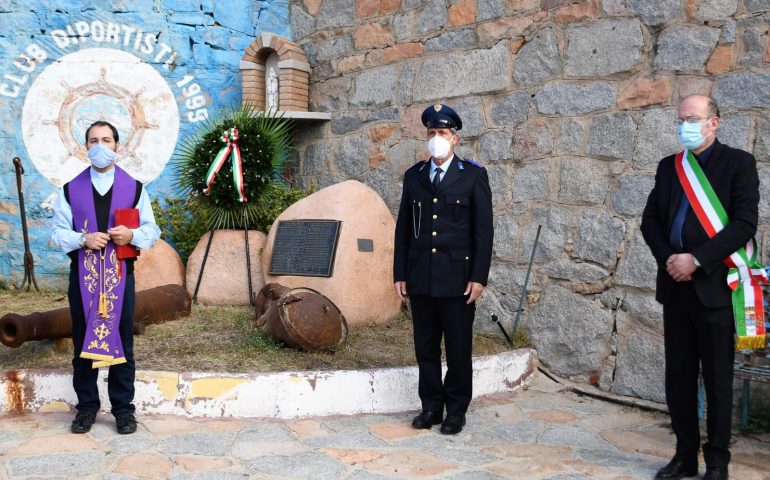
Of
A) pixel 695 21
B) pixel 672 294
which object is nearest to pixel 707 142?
pixel 672 294

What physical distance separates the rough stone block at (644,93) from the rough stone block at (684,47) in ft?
0.33

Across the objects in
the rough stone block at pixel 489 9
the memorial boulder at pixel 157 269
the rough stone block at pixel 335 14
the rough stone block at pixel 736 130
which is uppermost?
the rough stone block at pixel 335 14

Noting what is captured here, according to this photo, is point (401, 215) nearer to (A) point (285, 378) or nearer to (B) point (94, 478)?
(A) point (285, 378)

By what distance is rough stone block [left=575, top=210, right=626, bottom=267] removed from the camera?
4.87 metres

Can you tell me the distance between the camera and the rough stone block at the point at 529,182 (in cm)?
534

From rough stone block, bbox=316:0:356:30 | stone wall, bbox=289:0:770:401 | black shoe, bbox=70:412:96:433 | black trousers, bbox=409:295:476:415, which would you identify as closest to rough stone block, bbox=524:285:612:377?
stone wall, bbox=289:0:770:401

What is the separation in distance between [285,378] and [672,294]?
220 centimetres

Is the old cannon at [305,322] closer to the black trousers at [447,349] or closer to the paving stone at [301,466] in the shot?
the black trousers at [447,349]

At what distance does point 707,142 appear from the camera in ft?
10.7

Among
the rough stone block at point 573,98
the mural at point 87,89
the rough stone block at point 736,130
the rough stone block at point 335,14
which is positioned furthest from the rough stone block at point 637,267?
the mural at point 87,89

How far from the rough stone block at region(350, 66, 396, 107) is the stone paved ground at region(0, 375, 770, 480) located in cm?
324

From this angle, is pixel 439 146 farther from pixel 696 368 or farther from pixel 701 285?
pixel 696 368

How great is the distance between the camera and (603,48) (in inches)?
197

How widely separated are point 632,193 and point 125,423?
11.2 ft
